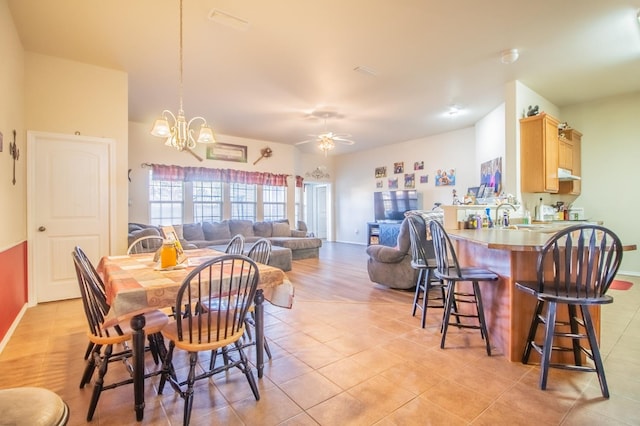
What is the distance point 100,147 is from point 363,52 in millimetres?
3433

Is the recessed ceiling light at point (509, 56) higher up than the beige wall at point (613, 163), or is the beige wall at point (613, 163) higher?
the recessed ceiling light at point (509, 56)

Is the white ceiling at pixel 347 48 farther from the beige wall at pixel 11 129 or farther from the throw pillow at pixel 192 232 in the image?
the throw pillow at pixel 192 232

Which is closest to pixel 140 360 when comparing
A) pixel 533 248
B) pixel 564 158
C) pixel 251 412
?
pixel 251 412

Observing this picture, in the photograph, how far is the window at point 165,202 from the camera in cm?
680

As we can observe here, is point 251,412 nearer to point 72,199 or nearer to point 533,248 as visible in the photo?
point 533,248

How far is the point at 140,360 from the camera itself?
1.64 meters

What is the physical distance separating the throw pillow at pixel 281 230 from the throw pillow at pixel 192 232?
5.49 feet

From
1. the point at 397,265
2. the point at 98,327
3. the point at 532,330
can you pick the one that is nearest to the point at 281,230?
the point at 397,265

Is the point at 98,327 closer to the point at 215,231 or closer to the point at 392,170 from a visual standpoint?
the point at 215,231

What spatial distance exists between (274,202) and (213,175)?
5.92 feet

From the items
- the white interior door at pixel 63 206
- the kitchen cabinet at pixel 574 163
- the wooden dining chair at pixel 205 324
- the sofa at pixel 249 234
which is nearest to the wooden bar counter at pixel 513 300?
the wooden dining chair at pixel 205 324

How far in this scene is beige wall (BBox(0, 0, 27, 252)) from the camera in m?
2.72

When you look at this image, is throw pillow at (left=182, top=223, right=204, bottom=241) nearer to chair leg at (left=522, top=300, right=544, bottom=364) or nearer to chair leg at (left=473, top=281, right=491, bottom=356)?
chair leg at (left=473, top=281, right=491, bottom=356)

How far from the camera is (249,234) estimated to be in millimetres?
7254
